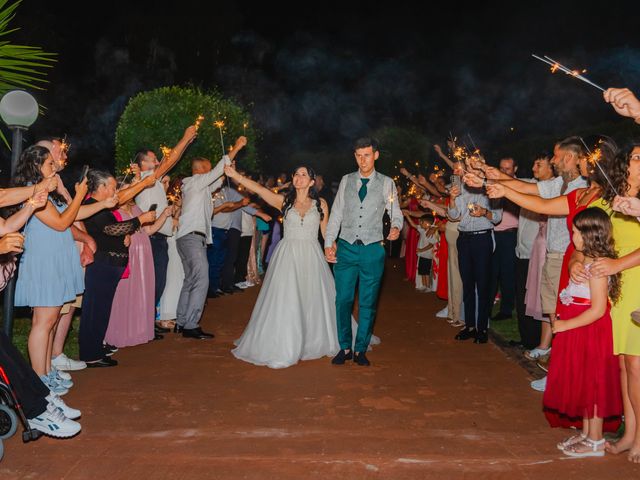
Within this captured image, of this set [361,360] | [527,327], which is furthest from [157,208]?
[527,327]

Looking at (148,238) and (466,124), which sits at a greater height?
(466,124)

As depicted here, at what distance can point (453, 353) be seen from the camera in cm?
748

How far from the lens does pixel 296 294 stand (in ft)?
23.2

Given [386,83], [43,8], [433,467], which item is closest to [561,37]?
[386,83]

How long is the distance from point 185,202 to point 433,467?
17.5 ft

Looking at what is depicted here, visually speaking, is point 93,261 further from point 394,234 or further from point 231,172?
point 394,234

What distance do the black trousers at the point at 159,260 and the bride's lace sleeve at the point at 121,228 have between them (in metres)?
1.56

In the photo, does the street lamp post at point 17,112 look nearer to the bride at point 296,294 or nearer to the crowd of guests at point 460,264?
the crowd of guests at point 460,264

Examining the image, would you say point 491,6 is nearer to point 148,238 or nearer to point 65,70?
point 65,70

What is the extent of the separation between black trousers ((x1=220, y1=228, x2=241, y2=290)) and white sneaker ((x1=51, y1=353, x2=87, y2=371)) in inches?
240

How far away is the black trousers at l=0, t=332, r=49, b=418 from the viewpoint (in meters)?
4.29

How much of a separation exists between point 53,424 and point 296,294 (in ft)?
10.3

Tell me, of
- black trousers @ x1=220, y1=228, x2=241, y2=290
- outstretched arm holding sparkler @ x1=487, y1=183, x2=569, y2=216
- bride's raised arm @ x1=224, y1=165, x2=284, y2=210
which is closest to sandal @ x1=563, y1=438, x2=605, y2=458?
outstretched arm holding sparkler @ x1=487, y1=183, x2=569, y2=216

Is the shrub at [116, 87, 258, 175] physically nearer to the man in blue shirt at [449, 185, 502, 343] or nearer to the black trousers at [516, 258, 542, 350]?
the man in blue shirt at [449, 185, 502, 343]
